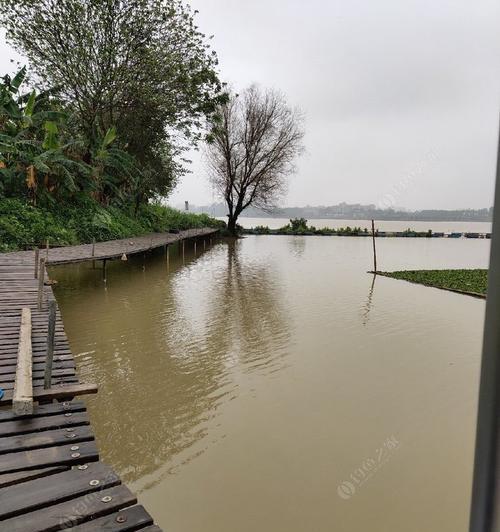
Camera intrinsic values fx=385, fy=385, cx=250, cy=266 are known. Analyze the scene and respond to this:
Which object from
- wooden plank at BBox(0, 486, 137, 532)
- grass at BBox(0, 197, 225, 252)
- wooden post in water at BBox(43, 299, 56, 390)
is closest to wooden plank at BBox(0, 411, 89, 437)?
wooden post in water at BBox(43, 299, 56, 390)

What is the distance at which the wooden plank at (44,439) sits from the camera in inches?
121

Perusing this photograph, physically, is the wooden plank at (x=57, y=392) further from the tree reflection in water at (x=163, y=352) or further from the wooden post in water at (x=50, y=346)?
the tree reflection in water at (x=163, y=352)

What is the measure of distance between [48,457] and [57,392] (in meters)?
1.01

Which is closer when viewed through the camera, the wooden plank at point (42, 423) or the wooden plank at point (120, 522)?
the wooden plank at point (120, 522)

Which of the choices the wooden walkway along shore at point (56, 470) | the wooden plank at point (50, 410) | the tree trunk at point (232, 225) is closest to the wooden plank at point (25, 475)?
the wooden walkway along shore at point (56, 470)

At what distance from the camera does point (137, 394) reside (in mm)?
5980

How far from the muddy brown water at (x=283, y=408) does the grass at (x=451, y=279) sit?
121 inches

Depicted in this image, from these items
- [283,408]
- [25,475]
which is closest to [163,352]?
[283,408]

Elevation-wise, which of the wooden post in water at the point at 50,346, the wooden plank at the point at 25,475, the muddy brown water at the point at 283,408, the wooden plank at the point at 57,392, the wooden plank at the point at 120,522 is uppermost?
the wooden post in water at the point at 50,346

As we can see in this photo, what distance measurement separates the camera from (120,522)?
2371 millimetres

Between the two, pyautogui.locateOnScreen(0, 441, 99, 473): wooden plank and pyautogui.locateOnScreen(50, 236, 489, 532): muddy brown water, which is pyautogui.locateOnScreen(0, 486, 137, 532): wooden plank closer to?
pyautogui.locateOnScreen(0, 441, 99, 473): wooden plank

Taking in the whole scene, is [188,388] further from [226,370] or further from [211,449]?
[211,449]

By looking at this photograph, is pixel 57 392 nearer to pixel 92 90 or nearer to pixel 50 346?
pixel 50 346

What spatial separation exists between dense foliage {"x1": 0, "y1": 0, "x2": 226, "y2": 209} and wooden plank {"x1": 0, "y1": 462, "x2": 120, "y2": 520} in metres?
15.8
